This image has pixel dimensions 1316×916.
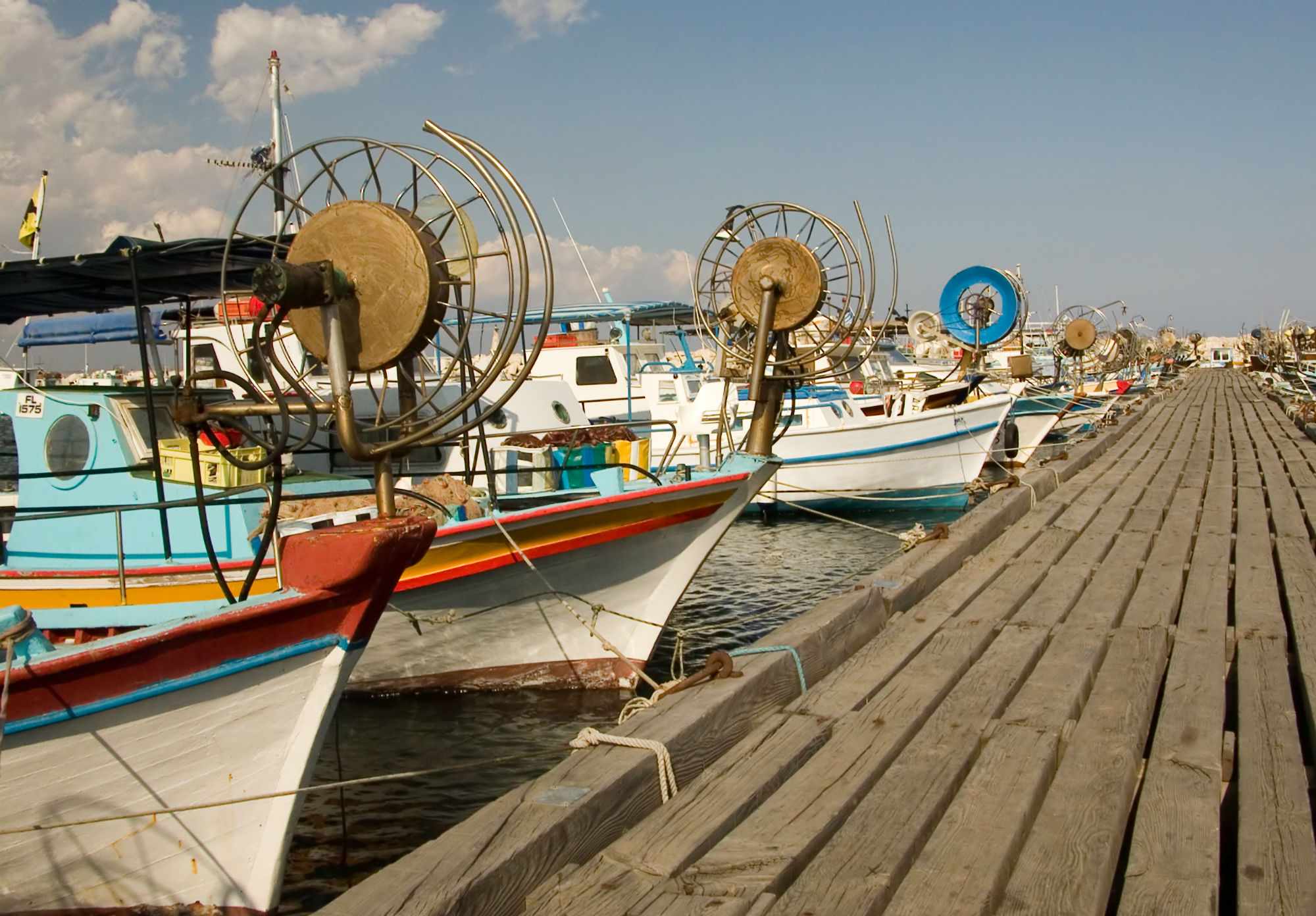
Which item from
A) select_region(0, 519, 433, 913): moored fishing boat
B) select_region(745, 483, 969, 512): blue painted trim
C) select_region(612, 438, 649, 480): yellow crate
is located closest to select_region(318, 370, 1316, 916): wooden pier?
select_region(0, 519, 433, 913): moored fishing boat

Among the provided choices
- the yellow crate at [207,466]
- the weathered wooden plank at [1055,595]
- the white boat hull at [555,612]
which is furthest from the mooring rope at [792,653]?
the yellow crate at [207,466]

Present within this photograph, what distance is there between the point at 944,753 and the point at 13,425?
8.21 metres

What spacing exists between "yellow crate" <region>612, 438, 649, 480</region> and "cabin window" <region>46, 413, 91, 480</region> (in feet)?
16.5

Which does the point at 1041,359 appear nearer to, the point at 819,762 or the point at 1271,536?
the point at 1271,536

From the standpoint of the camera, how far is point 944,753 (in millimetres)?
3619

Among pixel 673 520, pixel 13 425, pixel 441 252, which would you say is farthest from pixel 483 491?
pixel 441 252

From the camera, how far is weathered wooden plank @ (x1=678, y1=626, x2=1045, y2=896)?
282cm

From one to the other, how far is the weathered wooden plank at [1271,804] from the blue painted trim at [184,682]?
3.49 m

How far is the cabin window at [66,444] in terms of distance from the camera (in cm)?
872

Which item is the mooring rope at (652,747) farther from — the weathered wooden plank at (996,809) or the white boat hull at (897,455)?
the white boat hull at (897,455)

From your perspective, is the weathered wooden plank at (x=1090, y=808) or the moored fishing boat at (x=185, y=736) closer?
the weathered wooden plank at (x=1090, y=808)

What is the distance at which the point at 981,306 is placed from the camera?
2292cm

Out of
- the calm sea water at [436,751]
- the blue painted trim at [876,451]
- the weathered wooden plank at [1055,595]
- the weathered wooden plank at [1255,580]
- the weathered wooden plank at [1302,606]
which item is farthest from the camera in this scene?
the blue painted trim at [876,451]

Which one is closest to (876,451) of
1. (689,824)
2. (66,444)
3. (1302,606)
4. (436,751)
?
(436,751)
